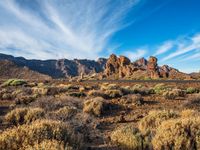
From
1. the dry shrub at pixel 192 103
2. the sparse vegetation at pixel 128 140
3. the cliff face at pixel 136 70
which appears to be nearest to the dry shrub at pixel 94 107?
the dry shrub at pixel 192 103

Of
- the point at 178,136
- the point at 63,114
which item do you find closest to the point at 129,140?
the point at 178,136

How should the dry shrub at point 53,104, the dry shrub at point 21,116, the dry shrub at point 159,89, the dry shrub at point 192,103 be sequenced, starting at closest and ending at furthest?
the dry shrub at point 21,116 < the dry shrub at point 53,104 < the dry shrub at point 192,103 < the dry shrub at point 159,89

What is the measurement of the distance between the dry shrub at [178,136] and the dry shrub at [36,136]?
88.5 inches

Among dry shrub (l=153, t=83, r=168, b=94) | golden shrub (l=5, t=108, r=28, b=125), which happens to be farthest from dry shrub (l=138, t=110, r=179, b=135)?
dry shrub (l=153, t=83, r=168, b=94)

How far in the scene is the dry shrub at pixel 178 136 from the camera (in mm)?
7012

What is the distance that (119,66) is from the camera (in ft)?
398

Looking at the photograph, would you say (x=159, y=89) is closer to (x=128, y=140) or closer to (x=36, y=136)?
(x=128, y=140)

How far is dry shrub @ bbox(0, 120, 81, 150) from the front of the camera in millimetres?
6480

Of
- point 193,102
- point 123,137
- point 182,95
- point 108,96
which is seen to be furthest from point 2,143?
point 182,95

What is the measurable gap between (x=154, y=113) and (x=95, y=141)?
3182 millimetres

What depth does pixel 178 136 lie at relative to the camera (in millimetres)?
7188

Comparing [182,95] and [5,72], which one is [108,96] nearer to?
[182,95]

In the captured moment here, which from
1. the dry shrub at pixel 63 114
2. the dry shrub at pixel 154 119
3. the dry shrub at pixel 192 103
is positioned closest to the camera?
the dry shrub at pixel 154 119

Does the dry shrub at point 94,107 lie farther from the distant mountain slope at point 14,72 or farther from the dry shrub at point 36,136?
the distant mountain slope at point 14,72
